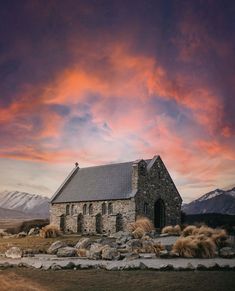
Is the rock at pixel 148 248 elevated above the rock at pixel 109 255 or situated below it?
above

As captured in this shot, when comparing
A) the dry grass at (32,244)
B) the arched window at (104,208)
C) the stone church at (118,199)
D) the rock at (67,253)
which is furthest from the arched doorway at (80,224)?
the rock at (67,253)

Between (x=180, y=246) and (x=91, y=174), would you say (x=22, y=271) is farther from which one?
(x=91, y=174)

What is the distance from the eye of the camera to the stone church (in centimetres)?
4172

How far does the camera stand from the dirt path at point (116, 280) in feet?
43.7

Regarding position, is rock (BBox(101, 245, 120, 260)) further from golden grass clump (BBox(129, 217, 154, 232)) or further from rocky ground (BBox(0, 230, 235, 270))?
golden grass clump (BBox(129, 217, 154, 232))

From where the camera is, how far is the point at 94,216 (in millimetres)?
44250

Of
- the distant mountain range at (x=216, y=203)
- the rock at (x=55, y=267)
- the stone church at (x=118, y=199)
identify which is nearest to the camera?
the rock at (x=55, y=267)

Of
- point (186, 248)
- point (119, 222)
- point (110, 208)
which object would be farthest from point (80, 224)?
point (186, 248)

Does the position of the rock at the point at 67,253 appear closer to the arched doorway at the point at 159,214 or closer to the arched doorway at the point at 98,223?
the arched doorway at the point at 98,223

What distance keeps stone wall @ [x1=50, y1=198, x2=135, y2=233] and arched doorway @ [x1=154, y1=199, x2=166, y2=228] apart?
4.82 m

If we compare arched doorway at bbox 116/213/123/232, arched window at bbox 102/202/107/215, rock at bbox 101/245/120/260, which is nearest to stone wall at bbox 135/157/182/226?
arched doorway at bbox 116/213/123/232

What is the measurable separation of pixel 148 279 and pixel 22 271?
230 inches

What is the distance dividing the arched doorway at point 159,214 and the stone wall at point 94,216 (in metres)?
4.82

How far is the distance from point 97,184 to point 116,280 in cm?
3297
